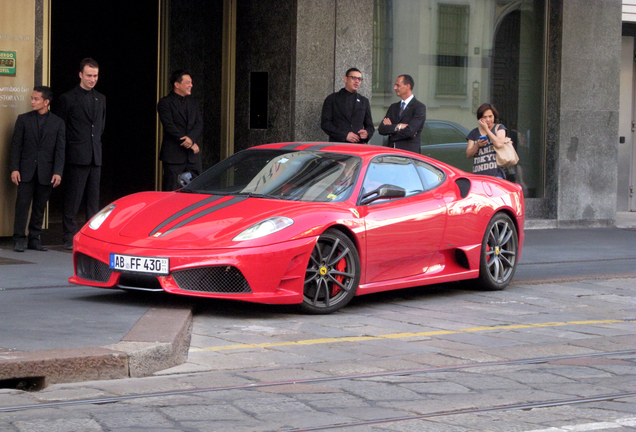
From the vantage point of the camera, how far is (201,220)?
7.23 metres

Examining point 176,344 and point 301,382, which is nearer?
point 301,382

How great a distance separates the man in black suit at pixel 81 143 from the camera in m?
10.7

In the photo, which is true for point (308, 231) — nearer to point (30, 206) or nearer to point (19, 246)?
point (19, 246)

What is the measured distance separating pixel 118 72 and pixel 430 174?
28.1 ft

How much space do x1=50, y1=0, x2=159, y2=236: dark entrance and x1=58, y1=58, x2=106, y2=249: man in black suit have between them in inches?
117

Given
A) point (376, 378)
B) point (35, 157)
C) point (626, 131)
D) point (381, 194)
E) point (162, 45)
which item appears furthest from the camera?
point (626, 131)

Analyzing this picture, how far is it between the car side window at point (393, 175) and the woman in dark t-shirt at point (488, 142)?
2526 millimetres

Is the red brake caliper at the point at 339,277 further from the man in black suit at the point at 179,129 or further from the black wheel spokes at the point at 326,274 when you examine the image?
the man in black suit at the point at 179,129

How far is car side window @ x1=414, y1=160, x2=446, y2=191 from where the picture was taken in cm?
851

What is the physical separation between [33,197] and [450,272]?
4779 mm

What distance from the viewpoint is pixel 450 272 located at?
8.57 meters

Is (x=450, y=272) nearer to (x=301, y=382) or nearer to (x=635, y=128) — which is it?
(x=301, y=382)

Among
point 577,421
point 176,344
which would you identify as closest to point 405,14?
point 176,344

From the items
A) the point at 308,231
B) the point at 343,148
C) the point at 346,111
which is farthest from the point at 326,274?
the point at 346,111
